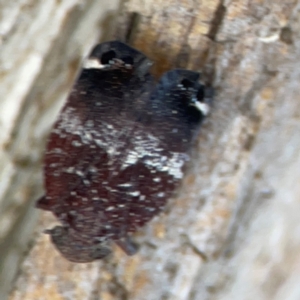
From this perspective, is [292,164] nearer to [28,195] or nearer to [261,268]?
[261,268]

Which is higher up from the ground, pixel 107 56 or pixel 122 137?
pixel 107 56

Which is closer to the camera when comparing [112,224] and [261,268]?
[261,268]

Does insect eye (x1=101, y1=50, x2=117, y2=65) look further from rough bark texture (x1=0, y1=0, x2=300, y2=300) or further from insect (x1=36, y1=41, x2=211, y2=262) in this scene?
rough bark texture (x1=0, y1=0, x2=300, y2=300)

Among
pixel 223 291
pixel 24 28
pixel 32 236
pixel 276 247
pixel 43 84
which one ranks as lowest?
pixel 32 236

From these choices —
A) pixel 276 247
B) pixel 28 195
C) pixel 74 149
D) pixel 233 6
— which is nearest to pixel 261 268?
pixel 276 247
